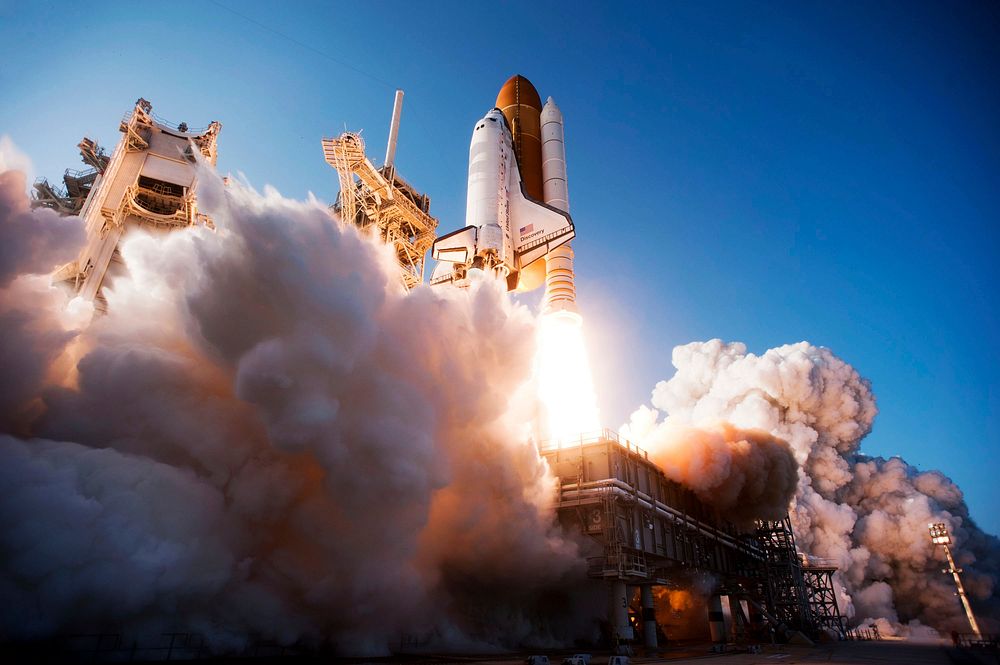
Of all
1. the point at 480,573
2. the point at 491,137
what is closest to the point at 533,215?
the point at 491,137

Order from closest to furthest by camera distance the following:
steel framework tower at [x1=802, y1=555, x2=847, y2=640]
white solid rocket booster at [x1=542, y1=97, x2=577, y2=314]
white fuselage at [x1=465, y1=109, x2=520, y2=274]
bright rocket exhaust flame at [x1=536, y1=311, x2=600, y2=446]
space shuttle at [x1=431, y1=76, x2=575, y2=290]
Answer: bright rocket exhaust flame at [x1=536, y1=311, x2=600, y2=446]
white fuselage at [x1=465, y1=109, x2=520, y2=274]
space shuttle at [x1=431, y1=76, x2=575, y2=290]
white solid rocket booster at [x1=542, y1=97, x2=577, y2=314]
steel framework tower at [x1=802, y1=555, x2=847, y2=640]

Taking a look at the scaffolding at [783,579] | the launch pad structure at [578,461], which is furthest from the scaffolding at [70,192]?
the scaffolding at [783,579]

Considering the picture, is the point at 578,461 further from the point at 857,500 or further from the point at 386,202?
the point at 857,500

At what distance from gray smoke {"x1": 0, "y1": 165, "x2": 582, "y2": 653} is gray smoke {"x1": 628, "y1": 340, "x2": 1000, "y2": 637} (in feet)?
97.3

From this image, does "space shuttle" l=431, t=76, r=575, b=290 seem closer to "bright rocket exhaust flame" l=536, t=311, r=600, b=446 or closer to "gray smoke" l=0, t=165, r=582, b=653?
"bright rocket exhaust flame" l=536, t=311, r=600, b=446

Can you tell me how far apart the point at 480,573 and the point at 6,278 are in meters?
17.6

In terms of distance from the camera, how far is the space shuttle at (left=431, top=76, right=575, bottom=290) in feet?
98.8

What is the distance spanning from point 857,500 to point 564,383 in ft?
112

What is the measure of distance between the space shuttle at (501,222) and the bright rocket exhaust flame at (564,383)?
14.4ft

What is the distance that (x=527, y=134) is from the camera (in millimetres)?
35406

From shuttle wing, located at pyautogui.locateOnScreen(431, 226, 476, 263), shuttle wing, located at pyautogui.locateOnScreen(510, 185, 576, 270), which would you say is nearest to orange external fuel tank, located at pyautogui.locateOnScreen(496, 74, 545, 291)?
shuttle wing, located at pyautogui.locateOnScreen(510, 185, 576, 270)

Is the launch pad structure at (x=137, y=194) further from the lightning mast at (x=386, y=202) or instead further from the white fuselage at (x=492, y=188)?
the white fuselage at (x=492, y=188)

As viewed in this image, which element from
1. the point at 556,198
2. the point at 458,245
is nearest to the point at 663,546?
the point at 458,245

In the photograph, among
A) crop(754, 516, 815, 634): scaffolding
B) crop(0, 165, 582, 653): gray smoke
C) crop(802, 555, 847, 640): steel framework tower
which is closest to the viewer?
crop(0, 165, 582, 653): gray smoke
